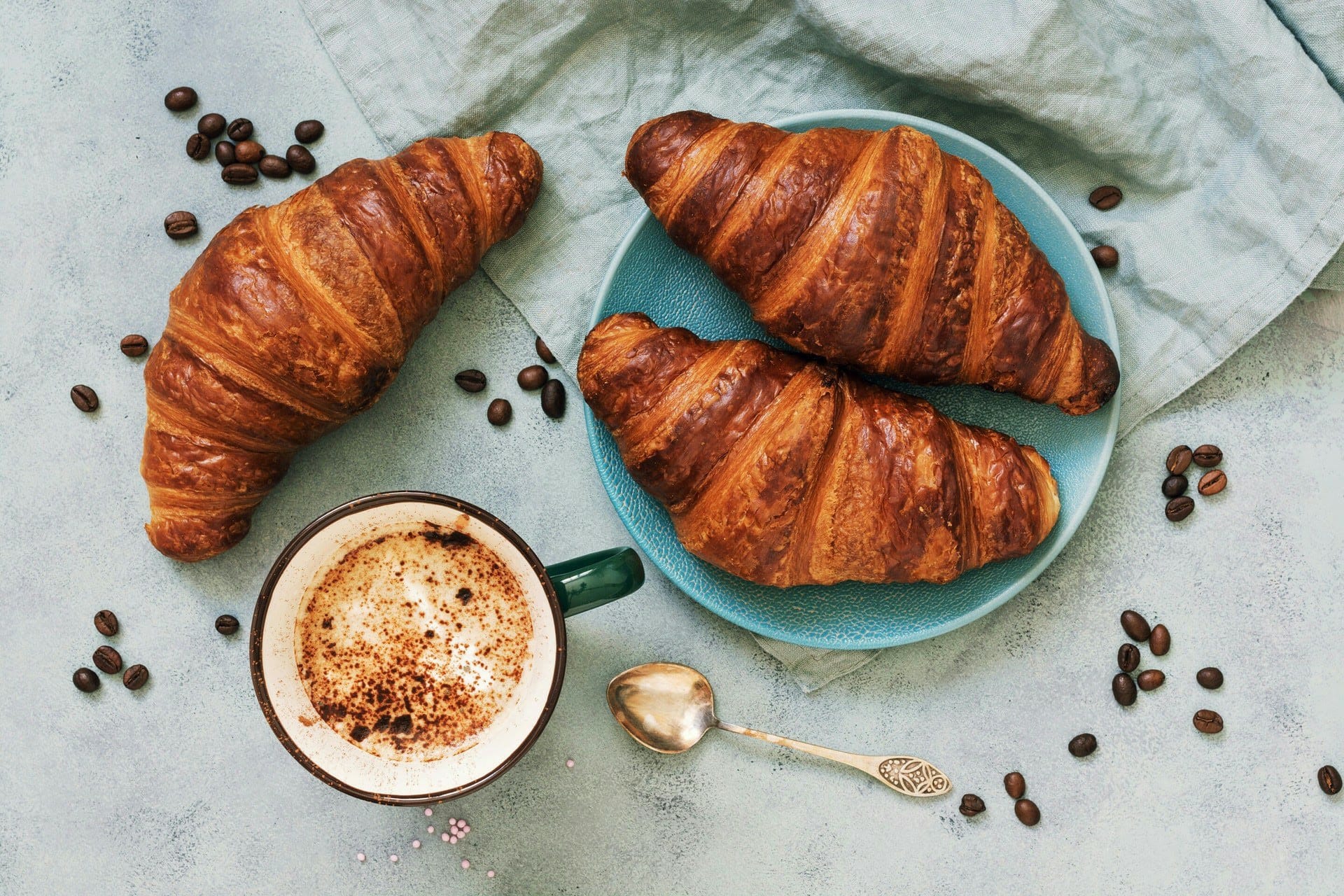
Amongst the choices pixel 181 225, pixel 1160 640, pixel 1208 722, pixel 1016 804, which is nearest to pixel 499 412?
pixel 181 225

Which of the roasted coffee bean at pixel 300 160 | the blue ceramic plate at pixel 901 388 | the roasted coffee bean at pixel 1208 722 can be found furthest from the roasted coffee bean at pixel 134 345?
the roasted coffee bean at pixel 1208 722

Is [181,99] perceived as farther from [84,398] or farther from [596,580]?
[596,580]

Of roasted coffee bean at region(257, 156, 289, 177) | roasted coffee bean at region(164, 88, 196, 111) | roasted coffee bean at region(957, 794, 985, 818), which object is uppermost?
roasted coffee bean at region(164, 88, 196, 111)

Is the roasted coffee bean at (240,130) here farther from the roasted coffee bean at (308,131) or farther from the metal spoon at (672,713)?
the metal spoon at (672,713)

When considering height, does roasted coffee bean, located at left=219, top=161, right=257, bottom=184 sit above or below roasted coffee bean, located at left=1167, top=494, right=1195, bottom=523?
above

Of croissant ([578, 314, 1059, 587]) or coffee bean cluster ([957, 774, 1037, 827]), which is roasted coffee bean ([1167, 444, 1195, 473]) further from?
coffee bean cluster ([957, 774, 1037, 827])

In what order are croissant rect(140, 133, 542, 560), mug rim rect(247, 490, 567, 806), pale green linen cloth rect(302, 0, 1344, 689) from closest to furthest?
mug rim rect(247, 490, 567, 806)
croissant rect(140, 133, 542, 560)
pale green linen cloth rect(302, 0, 1344, 689)

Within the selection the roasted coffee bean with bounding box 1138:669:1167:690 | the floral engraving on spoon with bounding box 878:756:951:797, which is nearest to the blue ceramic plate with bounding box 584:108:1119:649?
the floral engraving on spoon with bounding box 878:756:951:797
